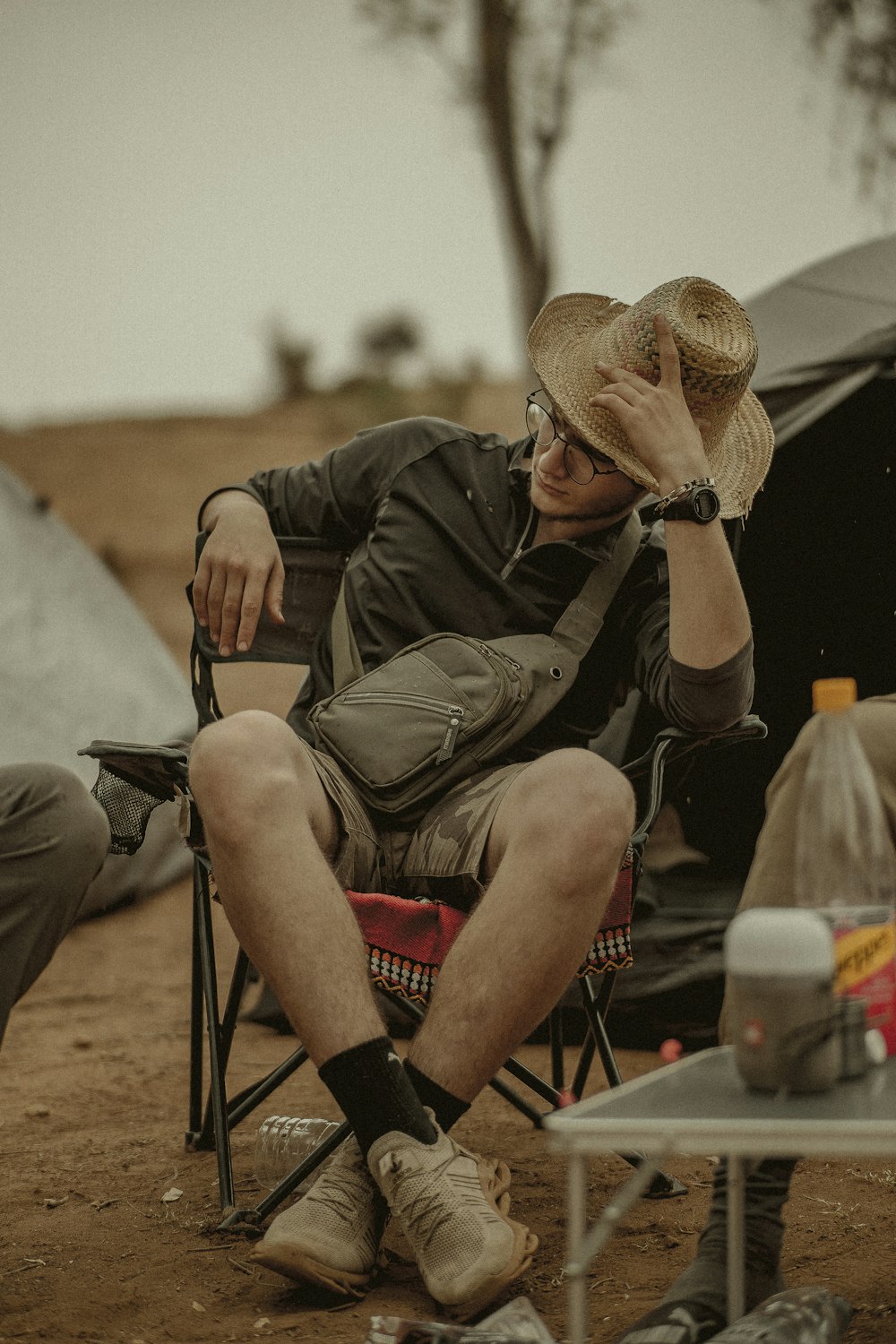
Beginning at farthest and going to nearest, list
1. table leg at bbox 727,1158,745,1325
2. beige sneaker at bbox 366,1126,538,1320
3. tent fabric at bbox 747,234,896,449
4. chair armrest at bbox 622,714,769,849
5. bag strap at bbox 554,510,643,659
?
1. tent fabric at bbox 747,234,896,449
2. bag strap at bbox 554,510,643,659
3. chair armrest at bbox 622,714,769,849
4. beige sneaker at bbox 366,1126,538,1320
5. table leg at bbox 727,1158,745,1325

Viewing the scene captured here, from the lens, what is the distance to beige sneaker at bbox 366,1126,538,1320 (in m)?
1.78

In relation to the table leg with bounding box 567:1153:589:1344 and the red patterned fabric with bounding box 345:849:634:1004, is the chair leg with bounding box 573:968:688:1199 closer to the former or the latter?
the red patterned fabric with bounding box 345:849:634:1004

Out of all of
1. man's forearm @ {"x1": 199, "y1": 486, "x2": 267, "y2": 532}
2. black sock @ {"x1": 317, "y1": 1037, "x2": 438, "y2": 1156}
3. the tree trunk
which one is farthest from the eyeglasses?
the tree trunk

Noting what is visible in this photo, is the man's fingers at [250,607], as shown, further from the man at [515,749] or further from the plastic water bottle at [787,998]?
the plastic water bottle at [787,998]

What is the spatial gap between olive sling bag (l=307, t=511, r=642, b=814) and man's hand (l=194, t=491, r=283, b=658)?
212 millimetres

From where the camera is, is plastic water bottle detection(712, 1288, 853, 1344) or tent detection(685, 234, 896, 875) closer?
plastic water bottle detection(712, 1288, 853, 1344)

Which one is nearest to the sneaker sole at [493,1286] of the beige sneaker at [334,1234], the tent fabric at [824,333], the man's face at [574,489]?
the beige sneaker at [334,1234]

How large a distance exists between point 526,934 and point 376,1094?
29 cm

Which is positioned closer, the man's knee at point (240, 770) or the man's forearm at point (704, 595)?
the man's knee at point (240, 770)

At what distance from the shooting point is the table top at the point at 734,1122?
1.21m

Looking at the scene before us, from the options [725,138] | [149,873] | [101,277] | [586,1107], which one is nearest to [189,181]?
[101,277]

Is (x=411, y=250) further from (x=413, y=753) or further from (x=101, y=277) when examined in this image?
(x=413, y=753)

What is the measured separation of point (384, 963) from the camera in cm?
212

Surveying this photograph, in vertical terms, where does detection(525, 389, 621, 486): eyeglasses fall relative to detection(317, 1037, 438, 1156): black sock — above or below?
above
